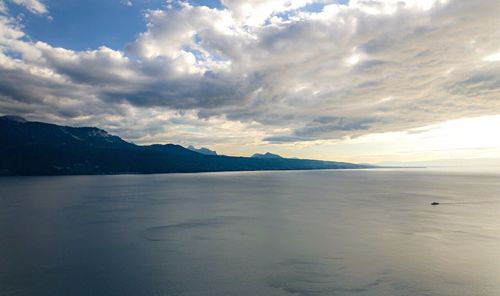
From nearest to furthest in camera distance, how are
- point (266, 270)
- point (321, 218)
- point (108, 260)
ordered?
point (266, 270) → point (108, 260) → point (321, 218)

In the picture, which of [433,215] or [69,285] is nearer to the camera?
[69,285]

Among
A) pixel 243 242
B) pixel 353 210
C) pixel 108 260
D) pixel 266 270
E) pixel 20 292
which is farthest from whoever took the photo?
pixel 353 210

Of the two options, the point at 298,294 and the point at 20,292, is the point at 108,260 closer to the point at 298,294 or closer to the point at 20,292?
the point at 20,292

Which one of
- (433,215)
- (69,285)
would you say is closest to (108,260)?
(69,285)

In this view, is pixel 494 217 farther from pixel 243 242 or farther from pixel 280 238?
pixel 243 242

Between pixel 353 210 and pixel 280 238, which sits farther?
pixel 353 210

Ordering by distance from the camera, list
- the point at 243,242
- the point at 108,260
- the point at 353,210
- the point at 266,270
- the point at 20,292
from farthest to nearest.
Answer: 1. the point at 353,210
2. the point at 243,242
3. the point at 108,260
4. the point at 266,270
5. the point at 20,292

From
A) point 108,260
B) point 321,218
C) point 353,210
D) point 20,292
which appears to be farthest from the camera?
point 353,210

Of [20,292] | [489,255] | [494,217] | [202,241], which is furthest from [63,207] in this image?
[494,217]

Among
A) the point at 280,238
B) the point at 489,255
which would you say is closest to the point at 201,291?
the point at 280,238
